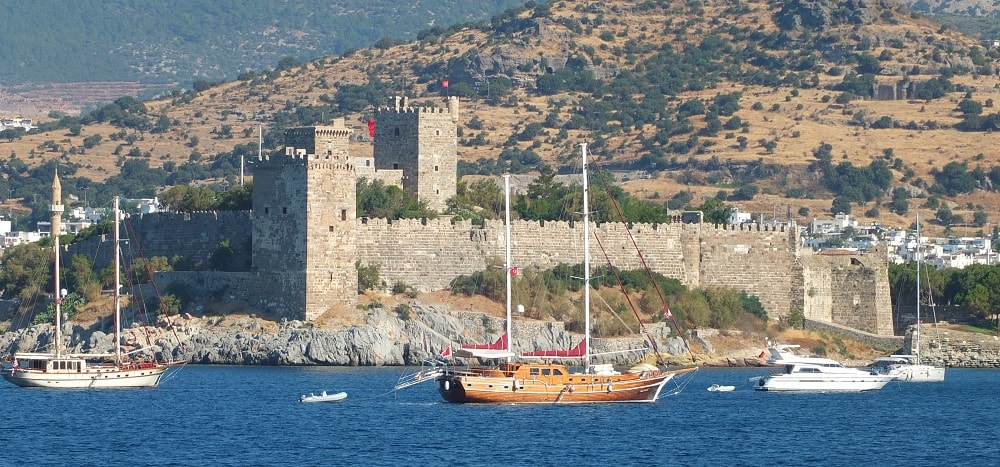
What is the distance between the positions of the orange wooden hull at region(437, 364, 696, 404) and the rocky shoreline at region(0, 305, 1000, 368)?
9.83m

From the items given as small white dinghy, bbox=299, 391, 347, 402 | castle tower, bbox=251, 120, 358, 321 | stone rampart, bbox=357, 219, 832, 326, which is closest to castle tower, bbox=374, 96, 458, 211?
stone rampart, bbox=357, 219, 832, 326

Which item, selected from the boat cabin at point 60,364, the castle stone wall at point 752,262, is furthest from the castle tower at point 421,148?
the boat cabin at point 60,364

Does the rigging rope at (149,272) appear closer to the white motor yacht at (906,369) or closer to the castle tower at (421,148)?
the castle tower at (421,148)

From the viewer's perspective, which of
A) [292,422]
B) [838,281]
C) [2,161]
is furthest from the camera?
[2,161]

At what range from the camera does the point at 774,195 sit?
370 ft

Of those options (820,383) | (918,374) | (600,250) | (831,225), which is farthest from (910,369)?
(831,225)

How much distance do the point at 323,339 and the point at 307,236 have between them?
3.18m

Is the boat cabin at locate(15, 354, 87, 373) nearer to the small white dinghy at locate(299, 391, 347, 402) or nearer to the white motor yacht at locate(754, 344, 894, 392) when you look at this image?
the small white dinghy at locate(299, 391, 347, 402)

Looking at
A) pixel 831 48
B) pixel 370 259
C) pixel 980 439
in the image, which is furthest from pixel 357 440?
pixel 831 48

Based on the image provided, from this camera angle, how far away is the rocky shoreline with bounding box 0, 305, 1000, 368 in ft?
207

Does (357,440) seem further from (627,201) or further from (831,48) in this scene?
(831,48)

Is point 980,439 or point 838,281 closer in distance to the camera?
point 980,439

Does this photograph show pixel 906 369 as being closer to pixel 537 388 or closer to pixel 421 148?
pixel 421 148

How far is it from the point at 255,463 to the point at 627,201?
122 ft
